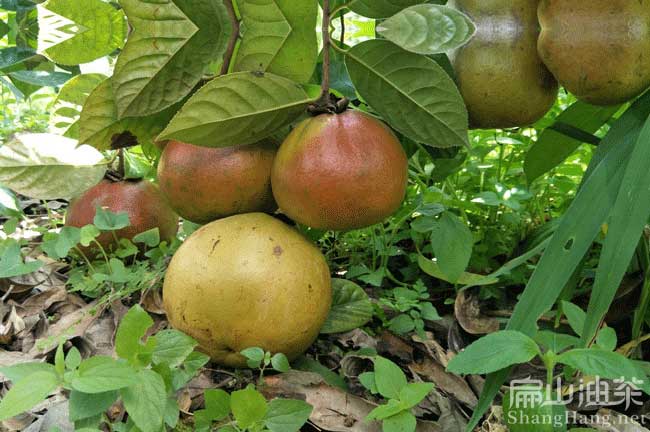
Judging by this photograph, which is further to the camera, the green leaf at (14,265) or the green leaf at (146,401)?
the green leaf at (14,265)

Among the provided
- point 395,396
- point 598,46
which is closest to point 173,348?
point 395,396

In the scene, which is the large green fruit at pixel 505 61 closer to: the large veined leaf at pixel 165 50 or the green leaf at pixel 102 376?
the large veined leaf at pixel 165 50

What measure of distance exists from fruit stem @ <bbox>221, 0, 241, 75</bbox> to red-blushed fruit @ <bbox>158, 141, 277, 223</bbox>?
123 millimetres

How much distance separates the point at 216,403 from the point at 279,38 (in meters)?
0.47

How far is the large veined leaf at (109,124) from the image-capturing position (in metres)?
1.02

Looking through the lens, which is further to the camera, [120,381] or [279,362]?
[279,362]

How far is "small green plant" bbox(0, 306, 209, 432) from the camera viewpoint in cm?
73

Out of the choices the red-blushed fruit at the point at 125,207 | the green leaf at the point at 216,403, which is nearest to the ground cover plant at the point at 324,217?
the green leaf at the point at 216,403

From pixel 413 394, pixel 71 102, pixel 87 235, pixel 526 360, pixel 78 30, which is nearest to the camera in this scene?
pixel 526 360

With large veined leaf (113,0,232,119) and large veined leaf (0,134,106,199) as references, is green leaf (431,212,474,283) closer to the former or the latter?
large veined leaf (113,0,232,119)

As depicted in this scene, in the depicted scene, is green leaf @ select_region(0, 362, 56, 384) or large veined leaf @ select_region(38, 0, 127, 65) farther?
large veined leaf @ select_region(38, 0, 127, 65)

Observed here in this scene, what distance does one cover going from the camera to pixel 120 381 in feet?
Result: 2.40

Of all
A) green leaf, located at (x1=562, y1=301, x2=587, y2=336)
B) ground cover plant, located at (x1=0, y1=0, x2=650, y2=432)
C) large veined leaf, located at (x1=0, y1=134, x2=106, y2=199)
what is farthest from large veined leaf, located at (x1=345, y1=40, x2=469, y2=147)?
large veined leaf, located at (x1=0, y1=134, x2=106, y2=199)

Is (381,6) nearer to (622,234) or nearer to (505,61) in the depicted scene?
(505,61)
